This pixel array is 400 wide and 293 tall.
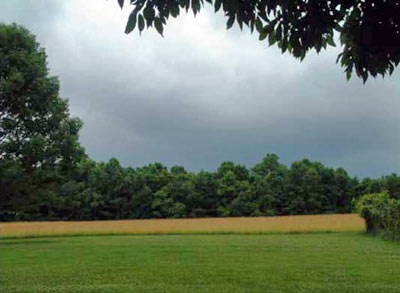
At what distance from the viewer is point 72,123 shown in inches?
1155

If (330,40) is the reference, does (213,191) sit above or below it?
above

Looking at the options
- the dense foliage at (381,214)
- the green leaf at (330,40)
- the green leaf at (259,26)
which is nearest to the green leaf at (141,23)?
the green leaf at (259,26)

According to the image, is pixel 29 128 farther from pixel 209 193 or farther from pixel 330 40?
pixel 209 193

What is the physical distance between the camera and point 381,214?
2712 cm

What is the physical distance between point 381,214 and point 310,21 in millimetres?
24522

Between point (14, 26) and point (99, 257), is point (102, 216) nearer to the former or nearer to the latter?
point (14, 26)

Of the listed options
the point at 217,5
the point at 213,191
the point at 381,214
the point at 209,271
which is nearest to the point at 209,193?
the point at 213,191

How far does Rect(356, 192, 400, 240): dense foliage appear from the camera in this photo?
81.2ft

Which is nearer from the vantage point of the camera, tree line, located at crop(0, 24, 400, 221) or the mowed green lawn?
the mowed green lawn

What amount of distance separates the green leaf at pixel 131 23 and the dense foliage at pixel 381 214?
21769 mm

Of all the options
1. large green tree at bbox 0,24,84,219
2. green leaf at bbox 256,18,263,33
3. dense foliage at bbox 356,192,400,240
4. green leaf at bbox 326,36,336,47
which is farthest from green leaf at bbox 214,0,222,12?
large green tree at bbox 0,24,84,219

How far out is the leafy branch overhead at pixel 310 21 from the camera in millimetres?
4211

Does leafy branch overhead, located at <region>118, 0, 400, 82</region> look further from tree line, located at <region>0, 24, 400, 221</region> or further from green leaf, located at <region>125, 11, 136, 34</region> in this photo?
tree line, located at <region>0, 24, 400, 221</region>

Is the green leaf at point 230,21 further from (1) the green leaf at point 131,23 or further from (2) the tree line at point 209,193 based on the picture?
(2) the tree line at point 209,193
